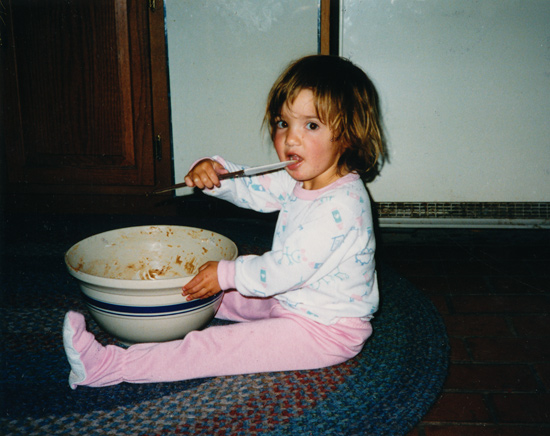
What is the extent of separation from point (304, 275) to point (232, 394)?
0.25m

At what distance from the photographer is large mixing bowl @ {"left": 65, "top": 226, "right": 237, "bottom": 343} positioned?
85 centimetres

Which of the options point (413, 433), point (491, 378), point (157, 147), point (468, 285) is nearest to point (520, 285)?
point (468, 285)

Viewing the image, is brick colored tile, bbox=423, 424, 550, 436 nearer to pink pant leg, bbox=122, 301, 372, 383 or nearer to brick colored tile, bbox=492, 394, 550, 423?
brick colored tile, bbox=492, 394, 550, 423

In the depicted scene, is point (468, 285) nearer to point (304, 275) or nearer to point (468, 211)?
point (468, 211)

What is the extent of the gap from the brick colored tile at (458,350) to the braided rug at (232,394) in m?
0.02

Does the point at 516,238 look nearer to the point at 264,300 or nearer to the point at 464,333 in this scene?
the point at 464,333

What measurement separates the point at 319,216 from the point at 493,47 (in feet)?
3.68

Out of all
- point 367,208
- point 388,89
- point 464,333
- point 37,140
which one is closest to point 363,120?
point 367,208

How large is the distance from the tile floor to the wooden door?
1.03 metres

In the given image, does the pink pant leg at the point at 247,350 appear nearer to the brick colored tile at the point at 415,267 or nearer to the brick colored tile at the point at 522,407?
the brick colored tile at the point at 522,407

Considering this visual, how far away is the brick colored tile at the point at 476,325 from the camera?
1.11 m

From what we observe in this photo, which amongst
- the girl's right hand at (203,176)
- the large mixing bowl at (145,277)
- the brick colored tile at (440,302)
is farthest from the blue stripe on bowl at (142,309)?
the brick colored tile at (440,302)

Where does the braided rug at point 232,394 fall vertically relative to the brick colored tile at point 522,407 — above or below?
above

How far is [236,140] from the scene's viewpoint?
1.82 metres
